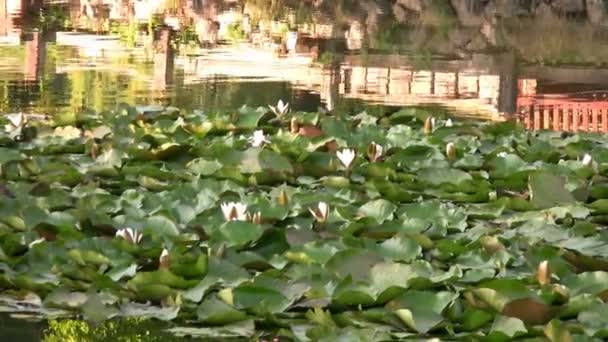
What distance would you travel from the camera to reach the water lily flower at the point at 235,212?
4.43 meters

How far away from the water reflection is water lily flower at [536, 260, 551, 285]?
4.32m

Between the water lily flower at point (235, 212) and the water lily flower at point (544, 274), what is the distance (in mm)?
1006

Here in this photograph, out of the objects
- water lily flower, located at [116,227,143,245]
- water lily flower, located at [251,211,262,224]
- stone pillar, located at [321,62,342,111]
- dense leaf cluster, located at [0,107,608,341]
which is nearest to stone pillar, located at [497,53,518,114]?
stone pillar, located at [321,62,342,111]

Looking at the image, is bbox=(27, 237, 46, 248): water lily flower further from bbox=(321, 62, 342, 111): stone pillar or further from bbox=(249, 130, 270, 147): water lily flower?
bbox=(321, 62, 342, 111): stone pillar

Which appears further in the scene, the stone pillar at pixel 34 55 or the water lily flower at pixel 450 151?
the stone pillar at pixel 34 55

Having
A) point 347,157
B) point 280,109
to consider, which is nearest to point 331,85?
point 280,109

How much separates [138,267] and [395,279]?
0.78 m

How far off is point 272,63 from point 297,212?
6.60m

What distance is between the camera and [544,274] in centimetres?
390

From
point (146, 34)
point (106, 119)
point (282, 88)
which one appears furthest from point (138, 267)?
point (146, 34)

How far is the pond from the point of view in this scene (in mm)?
3729

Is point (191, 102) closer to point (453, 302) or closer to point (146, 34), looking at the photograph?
point (146, 34)

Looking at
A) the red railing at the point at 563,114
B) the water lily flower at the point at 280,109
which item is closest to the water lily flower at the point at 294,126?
the water lily flower at the point at 280,109

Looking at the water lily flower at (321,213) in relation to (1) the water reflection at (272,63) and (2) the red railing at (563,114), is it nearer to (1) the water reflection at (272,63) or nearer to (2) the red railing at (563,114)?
(2) the red railing at (563,114)
